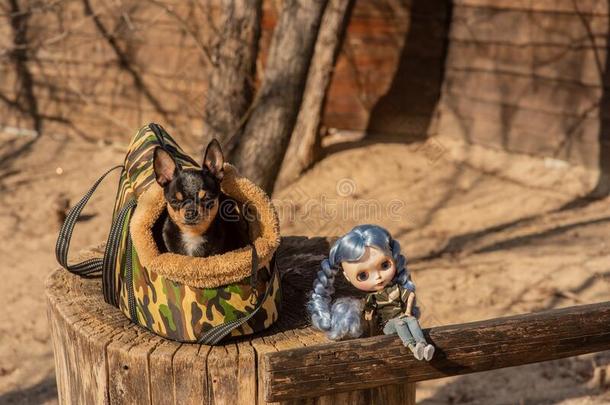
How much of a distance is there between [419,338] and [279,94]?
3.28m

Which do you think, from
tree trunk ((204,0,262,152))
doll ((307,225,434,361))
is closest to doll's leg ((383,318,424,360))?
doll ((307,225,434,361))

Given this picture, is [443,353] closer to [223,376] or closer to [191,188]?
[223,376]

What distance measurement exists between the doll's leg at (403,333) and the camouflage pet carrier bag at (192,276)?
1.33 feet

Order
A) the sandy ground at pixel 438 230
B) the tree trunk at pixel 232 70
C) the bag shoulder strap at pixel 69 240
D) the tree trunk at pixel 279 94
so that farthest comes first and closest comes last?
1. the tree trunk at pixel 232 70
2. the tree trunk at pixel 279 94
3. the sandy ground at pixel 438 230
4. the bag shoulder strap at pixel 69 240

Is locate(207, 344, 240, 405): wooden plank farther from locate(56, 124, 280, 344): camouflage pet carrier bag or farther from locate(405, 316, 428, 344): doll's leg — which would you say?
locate(405, 316, 428, 344): doll's leg

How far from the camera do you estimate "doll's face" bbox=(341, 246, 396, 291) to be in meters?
2.55

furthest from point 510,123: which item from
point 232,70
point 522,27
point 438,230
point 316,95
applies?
point 232,70

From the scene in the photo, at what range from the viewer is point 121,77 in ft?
26.1

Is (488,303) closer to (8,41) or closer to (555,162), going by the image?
(555,162)

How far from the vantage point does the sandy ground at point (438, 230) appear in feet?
16.0

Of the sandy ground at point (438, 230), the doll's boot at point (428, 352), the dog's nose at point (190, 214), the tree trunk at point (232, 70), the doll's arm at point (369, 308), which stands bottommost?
the sandy ground at point (438, 230)

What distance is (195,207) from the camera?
240 centimetres

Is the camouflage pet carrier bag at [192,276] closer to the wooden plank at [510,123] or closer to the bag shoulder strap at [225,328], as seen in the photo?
the bag shoulder strap at [225,328]

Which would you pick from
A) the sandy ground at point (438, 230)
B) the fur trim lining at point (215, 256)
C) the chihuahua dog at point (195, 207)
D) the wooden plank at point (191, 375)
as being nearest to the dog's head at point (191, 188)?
the chihuahua dog at point (195, 207)
